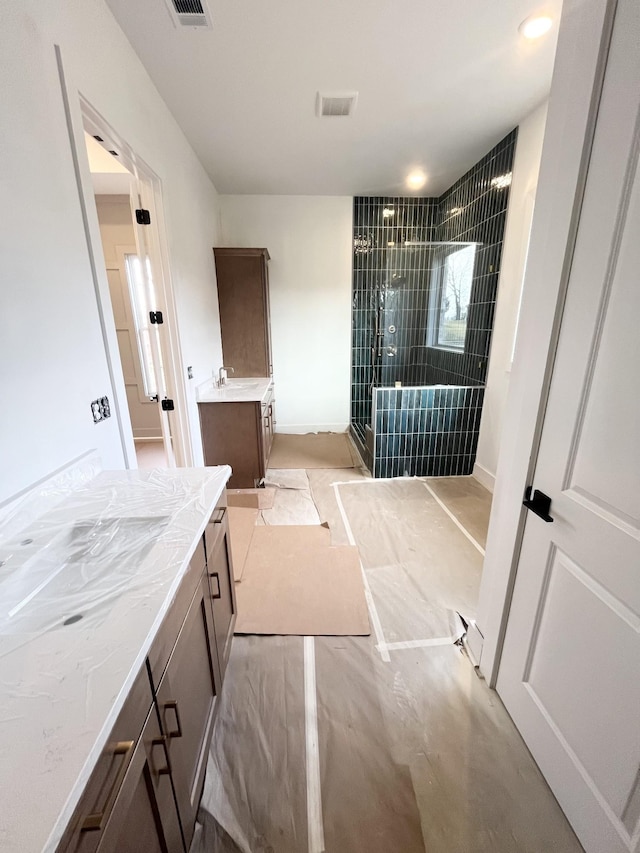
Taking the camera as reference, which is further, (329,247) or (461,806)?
(329,247)

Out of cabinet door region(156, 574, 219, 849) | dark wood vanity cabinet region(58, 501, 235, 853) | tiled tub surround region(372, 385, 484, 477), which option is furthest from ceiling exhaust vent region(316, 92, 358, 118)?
cabinet door region(156, 574, 219, 849)

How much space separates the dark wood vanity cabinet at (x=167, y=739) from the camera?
51 cm

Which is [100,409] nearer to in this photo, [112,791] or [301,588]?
[112,791]

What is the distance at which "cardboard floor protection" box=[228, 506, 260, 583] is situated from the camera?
79.2 inches

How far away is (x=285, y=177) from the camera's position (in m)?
3.31

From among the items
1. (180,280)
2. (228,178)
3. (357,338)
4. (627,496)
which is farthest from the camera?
(357,338)

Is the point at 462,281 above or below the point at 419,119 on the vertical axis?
below

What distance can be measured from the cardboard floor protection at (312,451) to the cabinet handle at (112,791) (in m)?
2.90

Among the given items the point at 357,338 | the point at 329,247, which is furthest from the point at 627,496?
the point at 329,247

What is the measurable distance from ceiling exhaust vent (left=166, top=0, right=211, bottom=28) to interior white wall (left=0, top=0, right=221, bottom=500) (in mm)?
281

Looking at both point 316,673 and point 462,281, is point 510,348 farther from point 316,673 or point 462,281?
point 316,673

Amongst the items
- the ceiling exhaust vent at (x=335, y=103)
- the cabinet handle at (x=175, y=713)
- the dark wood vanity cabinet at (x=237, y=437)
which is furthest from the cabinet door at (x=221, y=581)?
the ceiling exhaust vent at (x=335, y=103)

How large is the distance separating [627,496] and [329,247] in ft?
13.0

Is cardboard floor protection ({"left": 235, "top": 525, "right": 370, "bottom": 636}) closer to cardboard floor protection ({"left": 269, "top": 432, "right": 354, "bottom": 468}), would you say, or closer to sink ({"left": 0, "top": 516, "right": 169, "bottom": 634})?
sink ({"left": 0, "top": 516, "right": 169, "bottom": 634})
